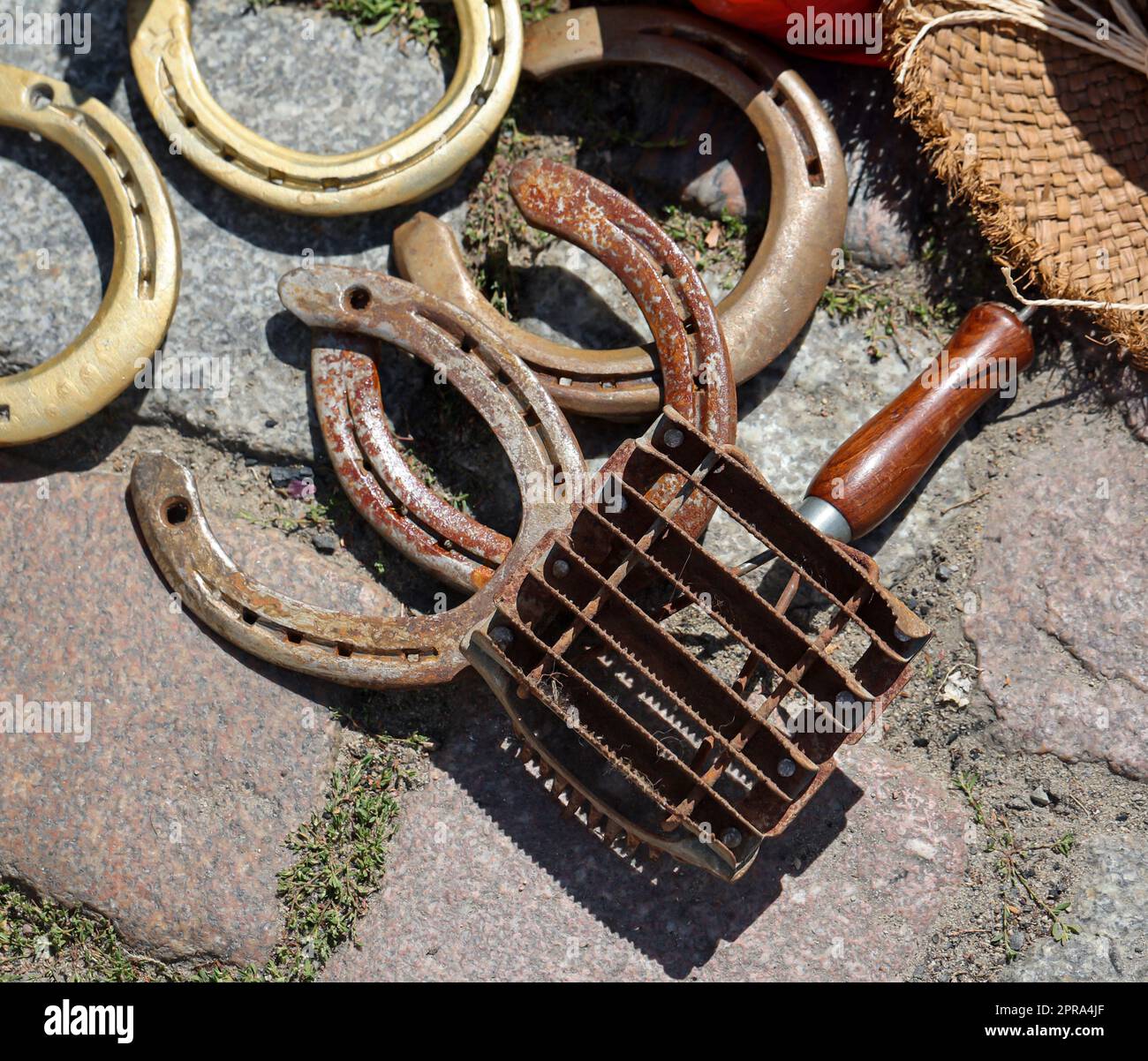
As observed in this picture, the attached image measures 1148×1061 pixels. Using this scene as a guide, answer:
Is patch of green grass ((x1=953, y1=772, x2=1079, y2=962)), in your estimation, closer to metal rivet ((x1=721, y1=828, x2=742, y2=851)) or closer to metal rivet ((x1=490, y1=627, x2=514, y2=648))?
metal rivet ((x1=721, y1=828, x2=742, y2=851))

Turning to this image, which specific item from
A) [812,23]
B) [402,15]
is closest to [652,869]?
[812,23]

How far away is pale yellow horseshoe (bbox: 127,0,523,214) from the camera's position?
2189 millimetres

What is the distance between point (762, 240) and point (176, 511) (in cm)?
116

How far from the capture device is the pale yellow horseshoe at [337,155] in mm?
2189

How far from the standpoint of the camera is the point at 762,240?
2234 mm

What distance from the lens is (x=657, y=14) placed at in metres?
2.23

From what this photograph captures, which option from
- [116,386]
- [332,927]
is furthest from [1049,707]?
[116,386]

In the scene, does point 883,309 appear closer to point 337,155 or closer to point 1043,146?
point 1043,146

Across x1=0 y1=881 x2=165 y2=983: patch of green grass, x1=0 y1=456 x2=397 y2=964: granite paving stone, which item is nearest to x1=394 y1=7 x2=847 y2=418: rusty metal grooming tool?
x1=0 y1=456 x2=397 y2=964: granite paving stone

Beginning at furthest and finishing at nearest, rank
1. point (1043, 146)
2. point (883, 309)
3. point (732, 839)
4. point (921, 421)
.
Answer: point (883, 309) → point (1043, 146) → point (921, 421) → point (732, 839)

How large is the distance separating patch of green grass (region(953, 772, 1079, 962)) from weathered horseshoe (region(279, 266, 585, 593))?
89 centimetres

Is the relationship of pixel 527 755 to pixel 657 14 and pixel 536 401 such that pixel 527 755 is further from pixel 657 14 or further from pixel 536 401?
pixel 657 14

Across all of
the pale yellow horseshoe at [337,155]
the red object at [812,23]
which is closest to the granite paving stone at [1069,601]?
the red object at [812,23]
